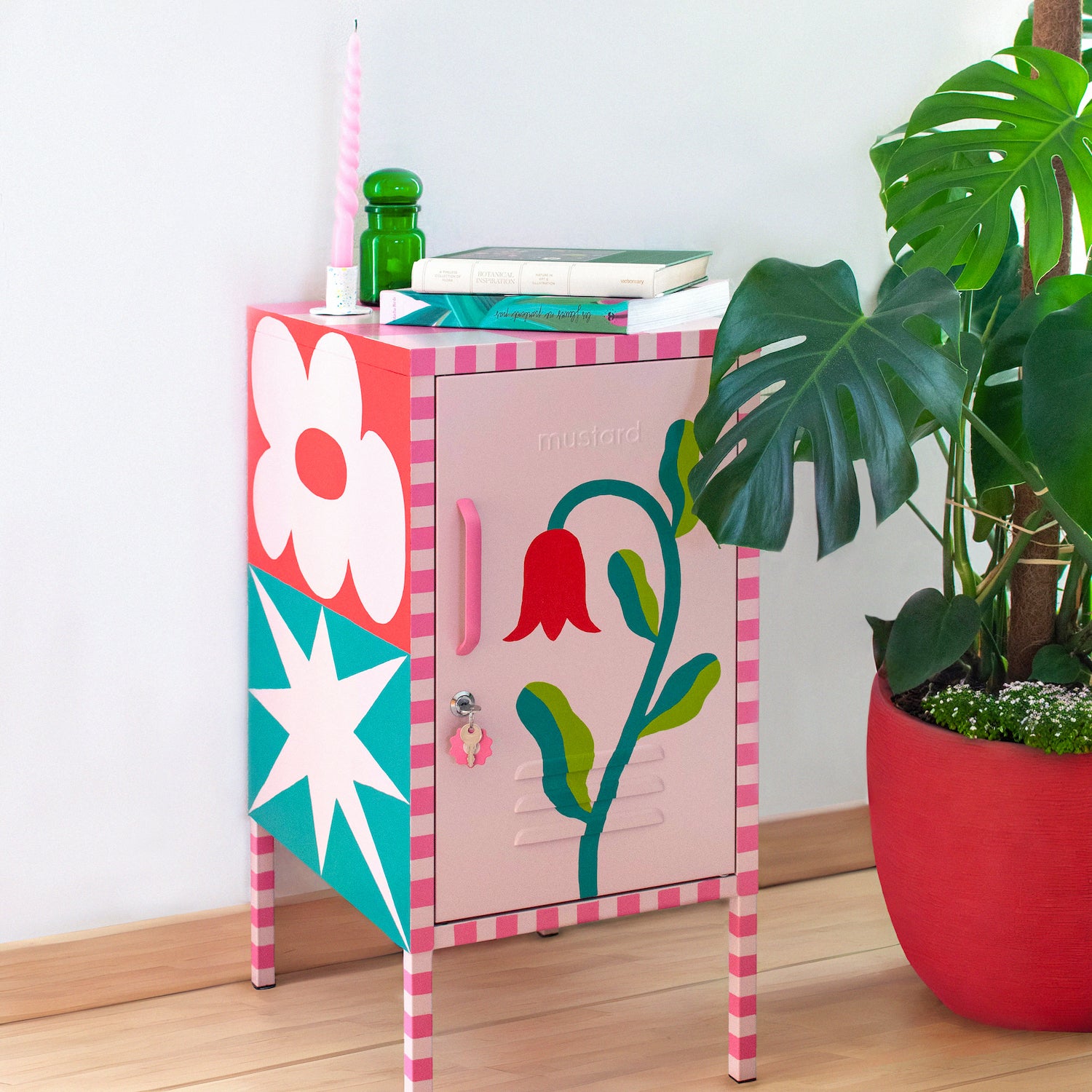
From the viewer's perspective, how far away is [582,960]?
1.79 metres

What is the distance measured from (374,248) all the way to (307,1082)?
87 centimetres

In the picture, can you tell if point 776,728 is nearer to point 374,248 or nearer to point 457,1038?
point 457,1038

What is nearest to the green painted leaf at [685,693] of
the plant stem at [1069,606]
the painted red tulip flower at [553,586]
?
the painted red tulip flower at [553,586]

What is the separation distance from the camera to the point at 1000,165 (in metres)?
1.49

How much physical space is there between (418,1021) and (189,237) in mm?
854

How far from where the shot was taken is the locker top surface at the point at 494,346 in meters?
1.28

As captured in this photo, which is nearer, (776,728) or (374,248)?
(374,248)

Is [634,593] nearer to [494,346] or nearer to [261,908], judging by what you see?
[494,346]

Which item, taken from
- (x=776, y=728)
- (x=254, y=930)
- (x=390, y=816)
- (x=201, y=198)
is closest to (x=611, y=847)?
(x=390, y=816)

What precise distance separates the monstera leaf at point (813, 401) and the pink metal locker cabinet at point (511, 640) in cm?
8

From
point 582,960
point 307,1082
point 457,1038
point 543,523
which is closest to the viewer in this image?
point 543,523

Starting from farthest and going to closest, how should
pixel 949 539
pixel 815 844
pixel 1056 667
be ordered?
1. pixel 815 844
2. pixel 949 539
3. pixel 1056 667

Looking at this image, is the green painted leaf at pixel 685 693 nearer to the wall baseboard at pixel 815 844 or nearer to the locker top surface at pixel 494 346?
the locker top surface at pixel 494 346

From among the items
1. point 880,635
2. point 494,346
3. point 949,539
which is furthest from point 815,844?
point 494,346
